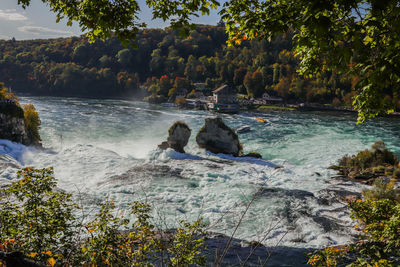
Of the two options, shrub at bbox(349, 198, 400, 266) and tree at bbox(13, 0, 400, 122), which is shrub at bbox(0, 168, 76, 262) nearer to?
tree at bbox(13, 0, 400, 122)

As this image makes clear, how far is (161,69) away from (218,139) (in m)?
122

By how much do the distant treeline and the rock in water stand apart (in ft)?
214

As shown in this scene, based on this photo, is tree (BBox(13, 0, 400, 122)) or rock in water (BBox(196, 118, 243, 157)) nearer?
tree (BBox(13, 0, 400, 122))

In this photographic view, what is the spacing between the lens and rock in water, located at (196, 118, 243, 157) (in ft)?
85.7

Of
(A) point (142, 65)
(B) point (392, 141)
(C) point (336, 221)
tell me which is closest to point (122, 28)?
(C) point (336, 221)

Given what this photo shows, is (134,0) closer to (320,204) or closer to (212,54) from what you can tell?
(320,204)

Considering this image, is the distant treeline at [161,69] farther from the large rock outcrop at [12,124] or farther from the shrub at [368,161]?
the large rock outcrop at [12,124]

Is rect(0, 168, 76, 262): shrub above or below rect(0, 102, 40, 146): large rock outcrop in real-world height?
above

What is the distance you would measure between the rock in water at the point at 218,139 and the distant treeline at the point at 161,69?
6521cm

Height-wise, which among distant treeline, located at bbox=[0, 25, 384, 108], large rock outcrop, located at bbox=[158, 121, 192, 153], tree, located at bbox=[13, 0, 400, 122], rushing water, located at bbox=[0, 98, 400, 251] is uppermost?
distant treeline, located at bbox=[0, 25, 384, 108]

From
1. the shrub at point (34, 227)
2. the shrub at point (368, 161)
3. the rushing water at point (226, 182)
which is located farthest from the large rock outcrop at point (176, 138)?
the shrub at point (34, 227)

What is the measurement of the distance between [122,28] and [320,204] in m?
13.3

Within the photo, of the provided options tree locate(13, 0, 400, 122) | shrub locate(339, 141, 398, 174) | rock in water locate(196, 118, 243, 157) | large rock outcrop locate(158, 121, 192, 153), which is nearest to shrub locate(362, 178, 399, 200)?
shrub locate(339, 141, 398, 174)

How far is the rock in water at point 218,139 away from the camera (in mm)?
26109
